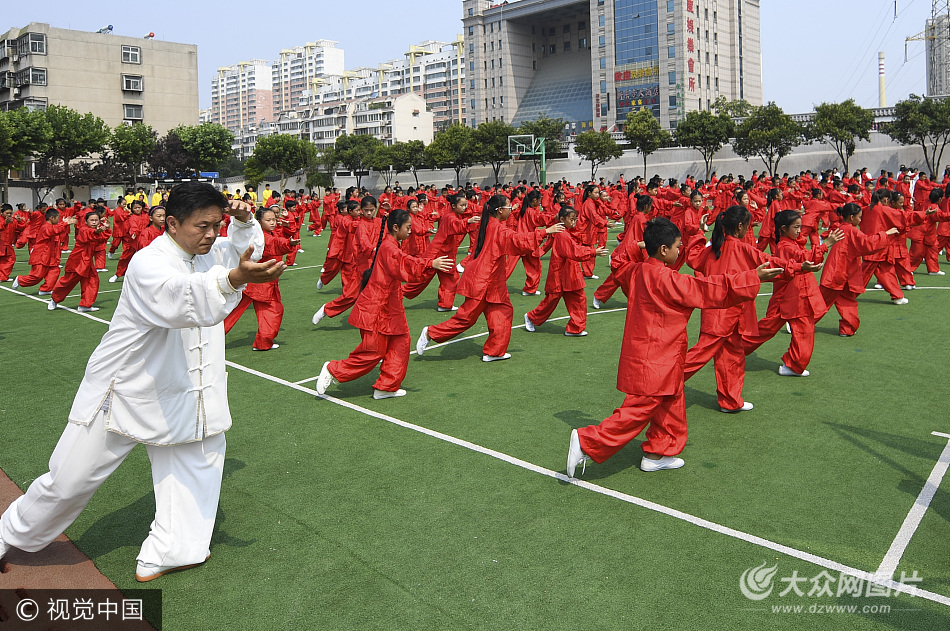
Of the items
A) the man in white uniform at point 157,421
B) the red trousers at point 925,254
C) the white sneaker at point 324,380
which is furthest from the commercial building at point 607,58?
the man in white uniform at point 157,421

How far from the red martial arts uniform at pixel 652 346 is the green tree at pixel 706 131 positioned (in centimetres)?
4301

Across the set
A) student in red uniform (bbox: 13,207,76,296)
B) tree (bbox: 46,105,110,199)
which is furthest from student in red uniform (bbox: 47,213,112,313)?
tree (bbox: 46,105,110,199)

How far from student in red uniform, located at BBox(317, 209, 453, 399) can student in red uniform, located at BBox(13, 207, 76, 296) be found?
9240 millimetres

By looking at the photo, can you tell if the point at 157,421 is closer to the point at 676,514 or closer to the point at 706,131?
the point at 676,514

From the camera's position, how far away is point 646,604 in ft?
11.5

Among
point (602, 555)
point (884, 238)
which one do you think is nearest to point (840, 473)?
point (602, 555)

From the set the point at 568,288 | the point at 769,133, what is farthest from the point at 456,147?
the point at 568,288

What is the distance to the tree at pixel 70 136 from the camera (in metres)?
46.5

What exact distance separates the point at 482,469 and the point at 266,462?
1571mm

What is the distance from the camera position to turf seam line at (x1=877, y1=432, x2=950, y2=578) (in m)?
3.83

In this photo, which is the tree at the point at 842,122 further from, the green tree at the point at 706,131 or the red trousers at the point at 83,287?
the red trousers at the point at 83,287

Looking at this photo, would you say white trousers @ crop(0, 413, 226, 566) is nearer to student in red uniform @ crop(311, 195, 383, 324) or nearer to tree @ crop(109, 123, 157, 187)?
student in red uniform @ crop(311, 195, 383, 324)

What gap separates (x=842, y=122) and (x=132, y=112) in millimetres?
64485

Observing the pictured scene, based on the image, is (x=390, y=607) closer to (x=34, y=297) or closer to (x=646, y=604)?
(x=646, y=604)
